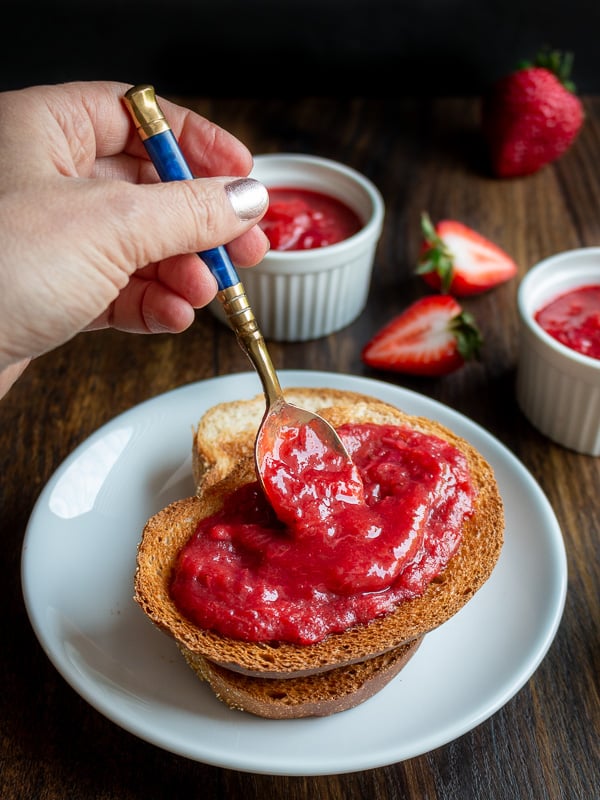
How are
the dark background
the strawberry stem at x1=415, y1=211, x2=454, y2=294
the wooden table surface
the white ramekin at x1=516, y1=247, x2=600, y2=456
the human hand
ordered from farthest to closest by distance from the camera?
1. the dark background
2. the strawberry stem at x1=415, y1=211, x2=454, y2=294
3. the white ramekin at x1=516, y1=247, x2=600, y2=456
4. the wooden table surface
5. the human hand

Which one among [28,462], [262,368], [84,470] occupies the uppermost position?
[262,368]

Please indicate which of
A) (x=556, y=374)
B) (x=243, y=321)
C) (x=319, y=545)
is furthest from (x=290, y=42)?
(x=319, y=545)

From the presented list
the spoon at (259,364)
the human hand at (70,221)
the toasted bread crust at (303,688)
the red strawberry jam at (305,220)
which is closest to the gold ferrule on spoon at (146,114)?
the spoon at (259,364)

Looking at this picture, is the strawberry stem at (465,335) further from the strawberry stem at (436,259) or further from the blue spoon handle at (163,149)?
the blue spoon handle at (163,149)

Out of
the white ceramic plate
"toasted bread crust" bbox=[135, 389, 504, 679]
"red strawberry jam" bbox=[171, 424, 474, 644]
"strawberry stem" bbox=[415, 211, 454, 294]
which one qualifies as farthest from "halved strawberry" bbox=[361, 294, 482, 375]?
"red strawberry jam" bbox=[171, 424, 474, 644]

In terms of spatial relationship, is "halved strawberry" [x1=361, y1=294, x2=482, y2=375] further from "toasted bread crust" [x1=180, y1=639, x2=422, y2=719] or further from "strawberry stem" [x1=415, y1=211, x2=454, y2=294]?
"toasted bread crust" [x1=180, y1=639, x2=422, y2=719]

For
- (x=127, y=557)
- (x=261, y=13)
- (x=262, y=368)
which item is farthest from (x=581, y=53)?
(x=127, y=557)

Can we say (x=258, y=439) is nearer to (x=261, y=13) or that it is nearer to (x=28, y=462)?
(x=28, y=462)
